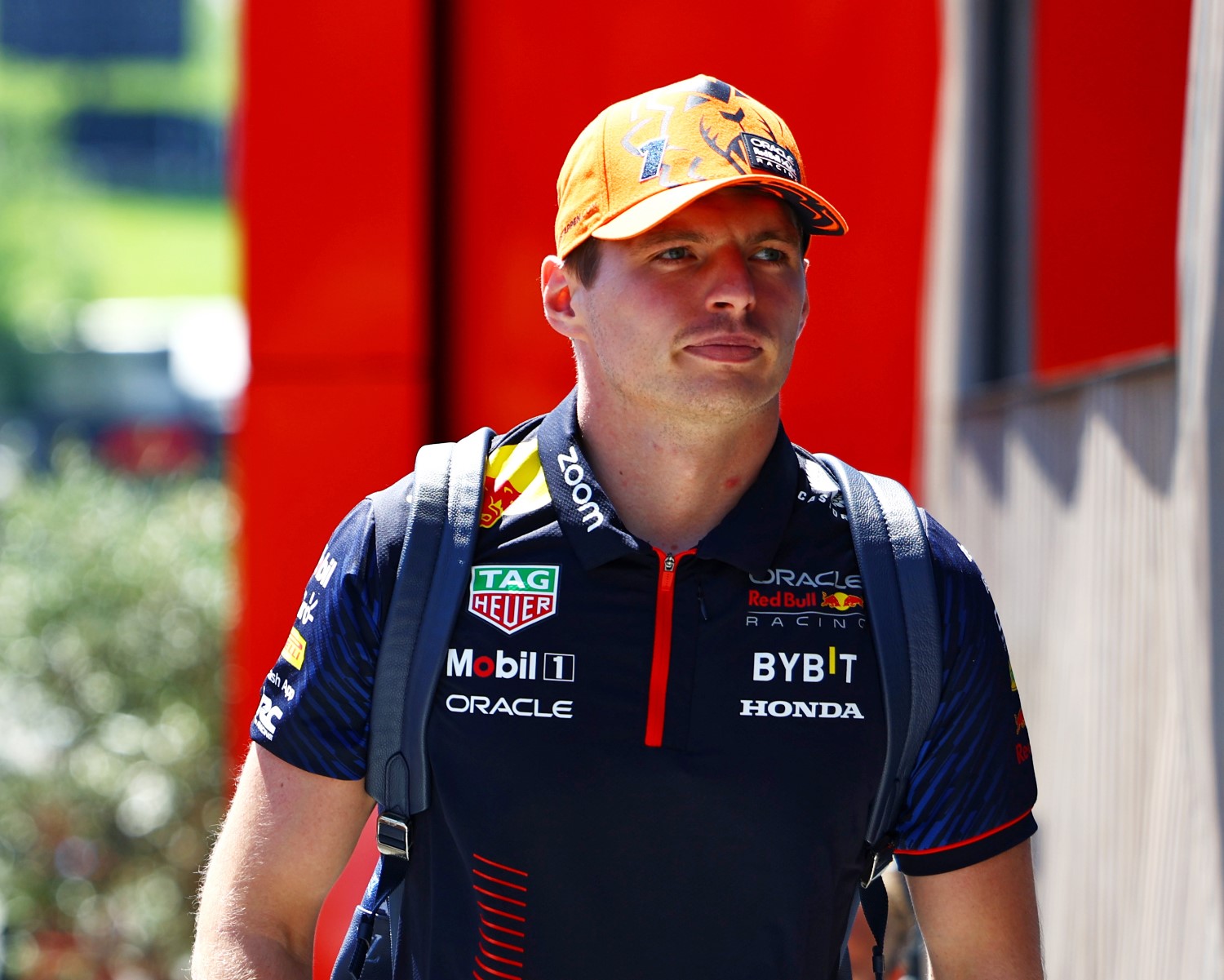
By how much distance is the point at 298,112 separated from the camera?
5.69 meters

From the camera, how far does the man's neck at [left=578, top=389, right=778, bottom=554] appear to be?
86.3 inches

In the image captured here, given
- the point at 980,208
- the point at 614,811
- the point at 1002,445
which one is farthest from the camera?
the point at 980,208

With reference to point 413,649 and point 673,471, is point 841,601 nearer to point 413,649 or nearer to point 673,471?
point 673,471

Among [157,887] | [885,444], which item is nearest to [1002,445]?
[885,444]

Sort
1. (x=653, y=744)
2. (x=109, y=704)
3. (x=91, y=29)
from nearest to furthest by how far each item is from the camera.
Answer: (x=653, y=744) → (x=109, y=704) → (x=91, y=29)

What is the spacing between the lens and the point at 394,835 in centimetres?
209

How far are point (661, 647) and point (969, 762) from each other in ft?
1.43

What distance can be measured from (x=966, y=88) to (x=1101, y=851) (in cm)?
333

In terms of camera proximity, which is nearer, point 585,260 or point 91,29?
point 585,260

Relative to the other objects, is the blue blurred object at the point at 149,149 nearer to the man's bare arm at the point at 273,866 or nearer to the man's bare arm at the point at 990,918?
the man's bare arm at the point at 273,866

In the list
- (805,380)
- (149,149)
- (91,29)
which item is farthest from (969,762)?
(149,149)

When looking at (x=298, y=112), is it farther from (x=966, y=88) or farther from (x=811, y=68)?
(x=966, y=88)

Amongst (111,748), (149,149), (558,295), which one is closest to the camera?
(558,295)

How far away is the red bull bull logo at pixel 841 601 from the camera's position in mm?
2111
